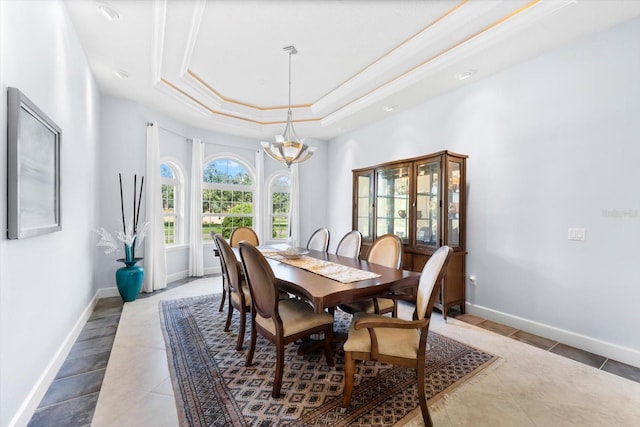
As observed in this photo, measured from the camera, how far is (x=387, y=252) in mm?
2869

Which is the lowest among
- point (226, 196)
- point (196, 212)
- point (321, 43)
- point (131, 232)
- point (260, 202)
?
point (131, 232)

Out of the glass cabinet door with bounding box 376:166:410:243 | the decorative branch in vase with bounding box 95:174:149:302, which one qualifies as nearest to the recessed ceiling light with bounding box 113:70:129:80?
the decorative branch in vase with bounding box 95:174:149:302

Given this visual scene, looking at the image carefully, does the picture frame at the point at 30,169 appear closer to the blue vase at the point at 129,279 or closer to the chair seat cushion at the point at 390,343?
the blue vase at the point at 129,279

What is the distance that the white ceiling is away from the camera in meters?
2.37

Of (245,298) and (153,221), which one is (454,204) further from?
(153,221)

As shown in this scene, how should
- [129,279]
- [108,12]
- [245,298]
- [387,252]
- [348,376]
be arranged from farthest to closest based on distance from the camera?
[129,279] → [387,252] → [245,298] → [108,12] → [348,376]

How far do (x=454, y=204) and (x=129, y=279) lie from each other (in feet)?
14.0

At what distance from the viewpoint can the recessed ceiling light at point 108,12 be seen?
2264 mm

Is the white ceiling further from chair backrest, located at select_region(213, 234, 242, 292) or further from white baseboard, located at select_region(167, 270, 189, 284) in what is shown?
white baseboard, located at select_region(167, 270, 189, 284)

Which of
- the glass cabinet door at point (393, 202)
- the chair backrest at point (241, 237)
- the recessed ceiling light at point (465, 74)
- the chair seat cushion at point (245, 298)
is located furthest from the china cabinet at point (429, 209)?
the chair seat cushion at point (245, 298)

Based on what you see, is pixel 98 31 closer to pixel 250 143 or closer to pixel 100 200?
pixel 100 200

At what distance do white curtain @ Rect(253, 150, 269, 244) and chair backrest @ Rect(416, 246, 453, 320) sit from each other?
174 inches

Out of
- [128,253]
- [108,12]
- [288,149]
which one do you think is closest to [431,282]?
[288,149]

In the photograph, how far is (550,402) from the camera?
72.4 inches
